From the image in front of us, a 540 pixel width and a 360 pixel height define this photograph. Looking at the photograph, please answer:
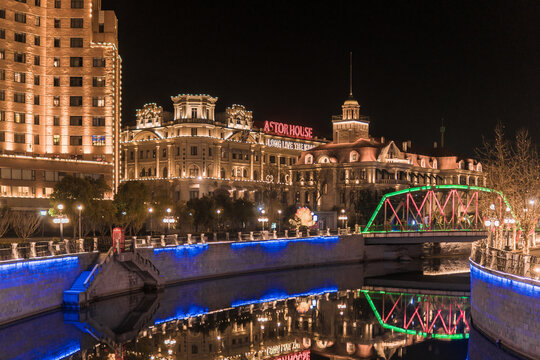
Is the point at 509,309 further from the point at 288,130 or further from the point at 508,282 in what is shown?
the point at 288,130

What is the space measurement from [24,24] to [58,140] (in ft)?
42.2

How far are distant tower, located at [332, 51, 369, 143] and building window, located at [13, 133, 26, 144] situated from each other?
6145 centimetres

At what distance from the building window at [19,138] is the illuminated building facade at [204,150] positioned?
104ft

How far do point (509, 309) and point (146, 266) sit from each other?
999 inches

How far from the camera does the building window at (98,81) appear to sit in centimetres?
7250

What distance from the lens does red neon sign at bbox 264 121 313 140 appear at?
11382 centimetres

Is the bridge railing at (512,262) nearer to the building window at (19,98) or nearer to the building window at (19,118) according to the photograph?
the building window at (19,118)

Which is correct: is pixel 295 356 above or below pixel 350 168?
below

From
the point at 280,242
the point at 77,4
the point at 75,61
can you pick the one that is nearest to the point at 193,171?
the point at 75,61

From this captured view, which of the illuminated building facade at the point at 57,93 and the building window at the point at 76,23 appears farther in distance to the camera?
the building window at the point at 76,23

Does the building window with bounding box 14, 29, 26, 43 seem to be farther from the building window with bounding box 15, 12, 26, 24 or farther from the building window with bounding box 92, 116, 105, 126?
the building window with bounding box 92, 116, 105, 126

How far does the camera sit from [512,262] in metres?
27.2

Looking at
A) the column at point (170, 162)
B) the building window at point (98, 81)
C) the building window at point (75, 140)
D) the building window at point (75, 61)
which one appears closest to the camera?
the building window at point (75, 61)

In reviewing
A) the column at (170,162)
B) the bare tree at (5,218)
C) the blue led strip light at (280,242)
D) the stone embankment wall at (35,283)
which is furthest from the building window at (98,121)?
the stone embankment wall at (35,283)
